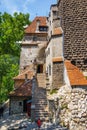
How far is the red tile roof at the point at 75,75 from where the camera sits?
85.7 ft

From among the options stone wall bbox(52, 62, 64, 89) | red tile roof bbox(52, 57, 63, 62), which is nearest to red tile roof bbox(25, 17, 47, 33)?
red tile roof bbox(52, 57, 63, 62)

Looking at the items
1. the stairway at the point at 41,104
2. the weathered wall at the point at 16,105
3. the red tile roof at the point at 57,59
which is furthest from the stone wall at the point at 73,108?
the weathered wall at the point at 16,105

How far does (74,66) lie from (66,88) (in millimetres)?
3212

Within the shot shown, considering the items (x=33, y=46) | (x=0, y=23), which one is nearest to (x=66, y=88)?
(x=0, y=23)

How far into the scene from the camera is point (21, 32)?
35.8 metres

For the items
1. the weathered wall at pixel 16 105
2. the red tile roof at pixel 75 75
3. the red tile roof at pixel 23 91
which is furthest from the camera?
the red tile roof at pixel 23 91

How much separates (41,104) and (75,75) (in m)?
4.65

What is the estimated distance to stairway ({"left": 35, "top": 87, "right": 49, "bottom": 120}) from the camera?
26562mm

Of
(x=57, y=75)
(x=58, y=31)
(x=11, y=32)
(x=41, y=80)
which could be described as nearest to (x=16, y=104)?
(x=41, y=80)

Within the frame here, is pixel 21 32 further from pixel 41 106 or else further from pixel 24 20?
pixel 41 106

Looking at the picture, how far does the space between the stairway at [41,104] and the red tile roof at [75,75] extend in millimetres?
4002

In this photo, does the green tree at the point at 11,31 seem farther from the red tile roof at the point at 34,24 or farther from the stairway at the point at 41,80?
the red tile roof at the point at 34,24

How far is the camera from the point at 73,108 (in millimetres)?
24469

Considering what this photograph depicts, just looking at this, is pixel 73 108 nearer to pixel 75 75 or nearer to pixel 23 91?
pixel 75 75
